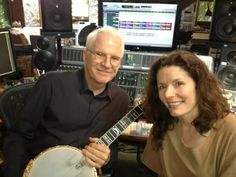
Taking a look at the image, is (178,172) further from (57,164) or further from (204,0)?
(204,0)

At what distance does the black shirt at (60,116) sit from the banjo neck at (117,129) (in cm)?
16

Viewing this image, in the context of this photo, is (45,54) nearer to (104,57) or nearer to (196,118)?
(104,57)

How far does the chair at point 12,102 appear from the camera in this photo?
1.49 metres

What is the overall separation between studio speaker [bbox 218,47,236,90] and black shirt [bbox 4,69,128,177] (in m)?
0.83

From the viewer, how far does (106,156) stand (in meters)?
1.29

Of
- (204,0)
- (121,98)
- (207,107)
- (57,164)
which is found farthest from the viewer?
(204,0)

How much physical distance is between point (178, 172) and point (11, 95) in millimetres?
1004

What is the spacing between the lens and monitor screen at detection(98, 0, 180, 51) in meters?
2.01

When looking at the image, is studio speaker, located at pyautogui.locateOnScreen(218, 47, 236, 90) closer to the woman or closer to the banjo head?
the woman

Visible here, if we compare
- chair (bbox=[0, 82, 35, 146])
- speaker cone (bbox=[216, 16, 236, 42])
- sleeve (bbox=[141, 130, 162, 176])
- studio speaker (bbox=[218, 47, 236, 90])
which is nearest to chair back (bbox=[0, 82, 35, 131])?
chair (bbox=[0, 82, 35, 146])

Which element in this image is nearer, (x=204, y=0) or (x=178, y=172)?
(x=178, y=172)

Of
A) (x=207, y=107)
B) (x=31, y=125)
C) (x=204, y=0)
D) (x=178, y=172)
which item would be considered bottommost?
(x=178, y=172)

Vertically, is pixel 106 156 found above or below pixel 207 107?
below

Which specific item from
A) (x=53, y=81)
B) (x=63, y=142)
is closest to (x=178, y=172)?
(x=63, y=142)
